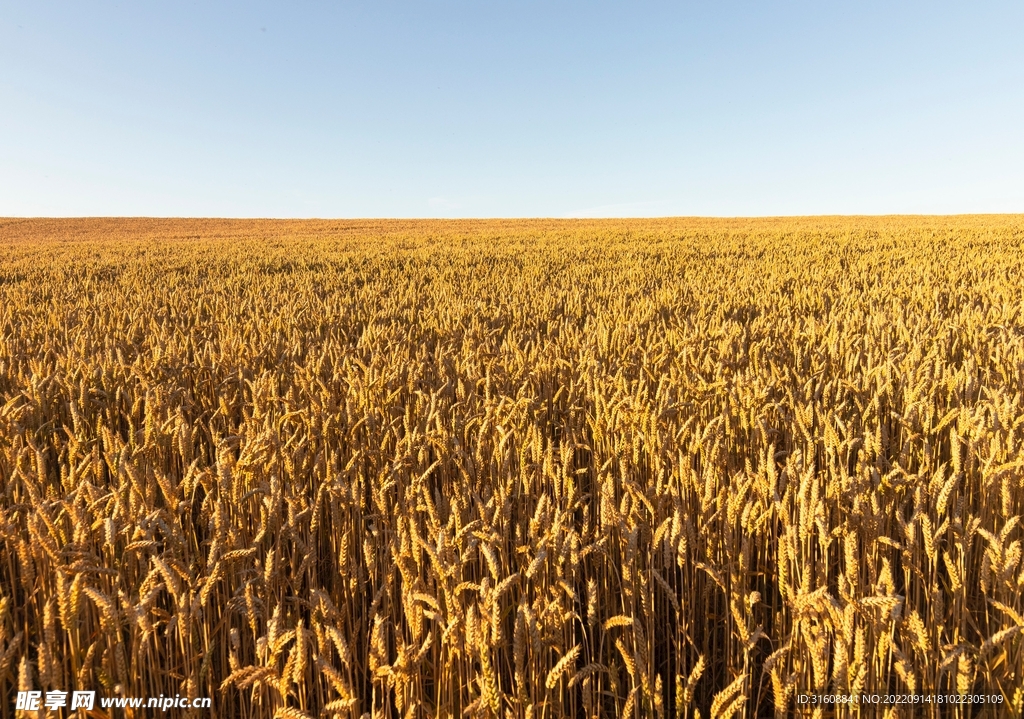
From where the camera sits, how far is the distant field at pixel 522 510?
1.09m

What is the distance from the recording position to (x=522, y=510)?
1830 mm

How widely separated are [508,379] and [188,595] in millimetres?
1743

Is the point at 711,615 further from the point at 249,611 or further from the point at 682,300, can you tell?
the point at 682,300

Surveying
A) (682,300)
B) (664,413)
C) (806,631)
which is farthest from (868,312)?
(806,631)

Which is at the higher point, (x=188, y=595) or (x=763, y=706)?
(x=188, y=595)

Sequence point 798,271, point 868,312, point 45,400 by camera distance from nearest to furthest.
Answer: point 45,400, point 868,312, point 798,271

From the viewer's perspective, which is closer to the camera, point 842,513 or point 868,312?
point 842,513

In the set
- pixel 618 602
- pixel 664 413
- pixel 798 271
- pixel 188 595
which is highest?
pixel 798 271

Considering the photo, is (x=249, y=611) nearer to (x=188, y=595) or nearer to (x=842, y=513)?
(x=188, y=595)

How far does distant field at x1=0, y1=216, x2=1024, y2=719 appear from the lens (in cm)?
109

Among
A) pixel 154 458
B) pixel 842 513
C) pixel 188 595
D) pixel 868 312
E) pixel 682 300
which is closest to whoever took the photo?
pixel 188 595

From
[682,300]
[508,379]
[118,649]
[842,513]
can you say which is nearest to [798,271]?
[682,300]

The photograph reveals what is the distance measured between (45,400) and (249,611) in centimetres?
222

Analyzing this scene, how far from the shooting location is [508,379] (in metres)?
2.83
